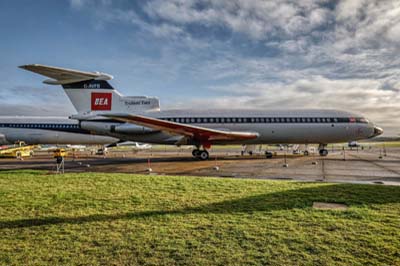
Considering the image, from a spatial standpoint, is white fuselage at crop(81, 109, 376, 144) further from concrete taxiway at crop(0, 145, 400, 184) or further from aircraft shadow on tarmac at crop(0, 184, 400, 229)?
aircraft shadow on tarmac at crop(0, 184, 400, 229)

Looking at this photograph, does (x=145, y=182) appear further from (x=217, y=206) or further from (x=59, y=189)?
(x=217, y=206)

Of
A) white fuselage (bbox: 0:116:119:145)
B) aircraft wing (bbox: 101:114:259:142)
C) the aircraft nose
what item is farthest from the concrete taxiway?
white fuselage (bbox: 0:116:119:145)

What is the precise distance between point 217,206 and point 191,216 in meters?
0.79

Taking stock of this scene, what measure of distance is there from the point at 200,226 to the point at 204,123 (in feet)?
51.4

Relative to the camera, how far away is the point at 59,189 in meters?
7.05

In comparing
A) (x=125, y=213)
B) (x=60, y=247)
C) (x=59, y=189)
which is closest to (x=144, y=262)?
(x=60, y=247)

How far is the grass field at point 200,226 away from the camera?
3.38 metres

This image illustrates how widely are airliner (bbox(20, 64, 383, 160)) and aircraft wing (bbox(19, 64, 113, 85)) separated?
7 centimetres

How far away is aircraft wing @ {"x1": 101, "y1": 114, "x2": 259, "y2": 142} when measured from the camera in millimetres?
15570

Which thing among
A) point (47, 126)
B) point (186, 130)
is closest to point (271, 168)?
point (186, 130)

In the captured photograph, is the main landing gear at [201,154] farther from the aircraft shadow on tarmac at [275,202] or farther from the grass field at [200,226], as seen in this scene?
the aircraft shadow on tarmac at [275,202]

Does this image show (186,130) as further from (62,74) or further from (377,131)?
(377,131)

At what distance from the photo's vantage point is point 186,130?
17.4 meters

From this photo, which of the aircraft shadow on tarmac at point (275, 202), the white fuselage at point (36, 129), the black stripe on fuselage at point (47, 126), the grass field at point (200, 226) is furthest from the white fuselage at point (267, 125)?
the aircraft shadow on tarmac at point (275, 202)
